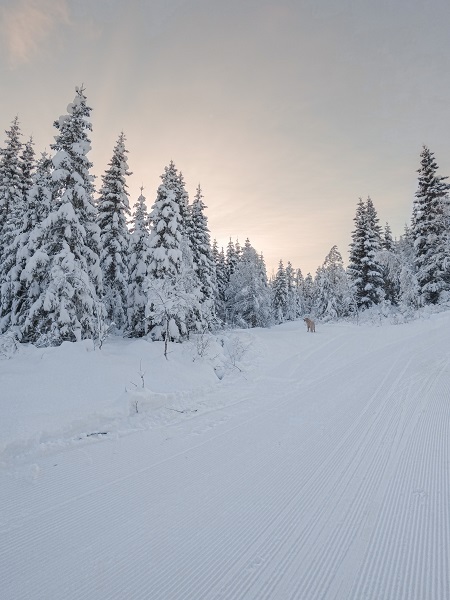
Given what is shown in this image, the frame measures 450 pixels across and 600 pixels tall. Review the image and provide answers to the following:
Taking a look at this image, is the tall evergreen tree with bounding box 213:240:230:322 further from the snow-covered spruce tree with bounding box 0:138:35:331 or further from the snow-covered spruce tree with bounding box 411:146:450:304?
the snow-covered spruce tree with bounding box 0:138:35:331

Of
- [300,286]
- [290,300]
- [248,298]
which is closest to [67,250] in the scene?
[248,298]

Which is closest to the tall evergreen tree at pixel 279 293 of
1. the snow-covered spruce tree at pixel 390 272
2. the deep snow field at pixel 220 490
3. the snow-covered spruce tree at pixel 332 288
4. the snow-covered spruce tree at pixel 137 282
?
the snow-covered spruce tree at pixel 332 288

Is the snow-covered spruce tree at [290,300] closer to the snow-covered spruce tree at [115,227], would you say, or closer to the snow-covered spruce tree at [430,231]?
the snow-covered spruce tree at [430,231]

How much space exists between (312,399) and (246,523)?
478cm

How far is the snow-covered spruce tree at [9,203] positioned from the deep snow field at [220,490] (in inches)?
493

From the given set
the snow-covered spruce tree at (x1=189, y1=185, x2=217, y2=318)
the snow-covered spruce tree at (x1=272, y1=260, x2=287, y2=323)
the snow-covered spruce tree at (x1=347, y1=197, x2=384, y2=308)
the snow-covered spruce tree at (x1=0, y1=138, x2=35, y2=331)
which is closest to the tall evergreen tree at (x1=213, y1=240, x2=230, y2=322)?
the snow-covered spruce tree at (x1=189, y1=185, x2=217, y2=318)

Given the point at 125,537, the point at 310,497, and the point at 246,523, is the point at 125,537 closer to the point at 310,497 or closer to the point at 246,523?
the point at 246,523

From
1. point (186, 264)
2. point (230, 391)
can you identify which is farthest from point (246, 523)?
point (186, 264)

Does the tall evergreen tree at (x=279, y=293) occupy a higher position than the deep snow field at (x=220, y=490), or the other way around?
the tall evergreen tree at (x=279, y=293)

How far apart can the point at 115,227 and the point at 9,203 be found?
7456 millimetres

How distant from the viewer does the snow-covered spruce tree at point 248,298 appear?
119 feet

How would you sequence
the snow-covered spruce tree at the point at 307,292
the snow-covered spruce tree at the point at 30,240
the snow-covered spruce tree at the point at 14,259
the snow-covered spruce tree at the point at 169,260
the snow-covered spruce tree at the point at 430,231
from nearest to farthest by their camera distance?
the snow-covered spruce tree at the point at 30,240
the snow-covered spruce tree at the point at 14,259
the snow-covered spruce tree at the point at 169,260
the snow-covered spruce tree at the point at 430,231
the snow-covered spruce tree at the point at 307,292

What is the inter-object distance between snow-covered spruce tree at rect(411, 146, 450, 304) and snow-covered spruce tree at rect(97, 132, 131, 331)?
73.2 ft

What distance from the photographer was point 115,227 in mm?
20891
